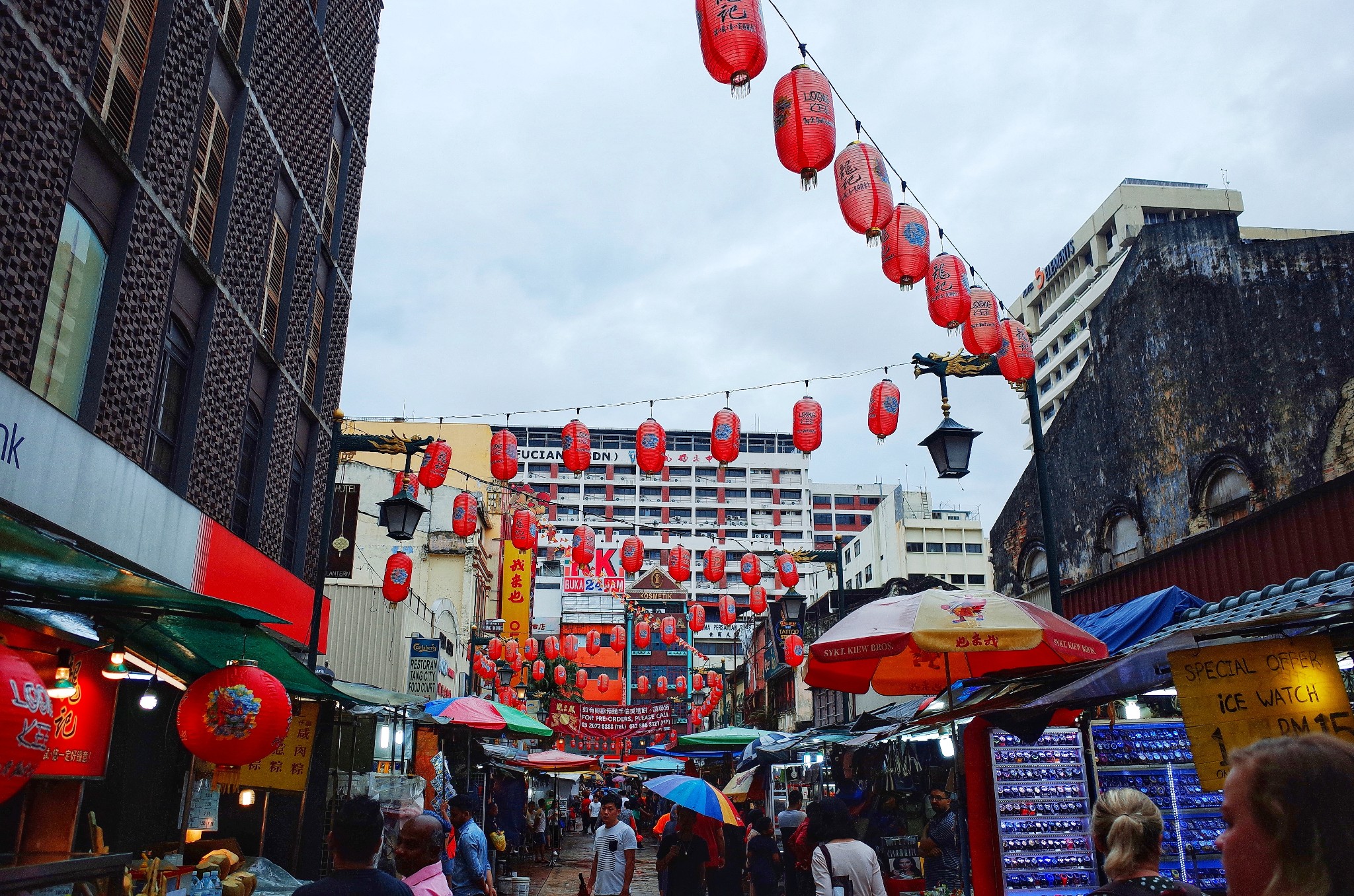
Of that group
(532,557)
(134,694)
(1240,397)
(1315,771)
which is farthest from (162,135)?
(532,557)

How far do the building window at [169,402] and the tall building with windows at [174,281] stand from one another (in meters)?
0.04

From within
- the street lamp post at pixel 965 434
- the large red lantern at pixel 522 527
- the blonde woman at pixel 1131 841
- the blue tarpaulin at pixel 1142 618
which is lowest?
the blonde woman at pixel 1131 841

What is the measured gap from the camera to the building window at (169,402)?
11055 millimetres

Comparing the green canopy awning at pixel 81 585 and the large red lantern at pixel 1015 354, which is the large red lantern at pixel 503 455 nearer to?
the large red lantern at pixel 1015 354

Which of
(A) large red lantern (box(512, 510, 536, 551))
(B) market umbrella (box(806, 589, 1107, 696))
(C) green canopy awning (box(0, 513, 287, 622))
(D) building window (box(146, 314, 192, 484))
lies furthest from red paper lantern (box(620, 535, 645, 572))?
(C) green canopy awning (box(0, 513, 287, 622))

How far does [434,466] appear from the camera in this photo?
61.9ft

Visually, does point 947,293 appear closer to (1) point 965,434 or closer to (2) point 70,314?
(1) point 965,434

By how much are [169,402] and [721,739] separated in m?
12.5

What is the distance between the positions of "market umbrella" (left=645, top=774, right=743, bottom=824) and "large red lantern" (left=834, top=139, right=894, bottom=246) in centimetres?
650

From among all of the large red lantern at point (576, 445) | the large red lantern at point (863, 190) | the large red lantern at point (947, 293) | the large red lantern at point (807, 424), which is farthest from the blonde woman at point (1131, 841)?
the large red lantern at point (576, 445)

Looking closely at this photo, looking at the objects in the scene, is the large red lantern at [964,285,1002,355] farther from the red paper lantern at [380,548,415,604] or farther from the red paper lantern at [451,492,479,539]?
the red paper lantern at [380,548,415,604]

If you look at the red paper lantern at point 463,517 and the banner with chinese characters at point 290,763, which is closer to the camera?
the banner with chinese characters at point 290,763

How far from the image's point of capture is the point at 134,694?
10688mm

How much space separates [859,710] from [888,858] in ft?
64.5
